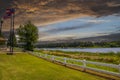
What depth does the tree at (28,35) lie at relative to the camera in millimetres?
108750

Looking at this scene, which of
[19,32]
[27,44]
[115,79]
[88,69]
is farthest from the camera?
[19,32]

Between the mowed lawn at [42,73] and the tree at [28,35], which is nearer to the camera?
the mowed lawn at [42,73]

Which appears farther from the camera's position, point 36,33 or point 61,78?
point 36,33

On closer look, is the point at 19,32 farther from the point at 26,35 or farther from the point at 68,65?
the point at 68,65

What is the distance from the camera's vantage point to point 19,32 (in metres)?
117

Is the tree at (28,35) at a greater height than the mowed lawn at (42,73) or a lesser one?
greater

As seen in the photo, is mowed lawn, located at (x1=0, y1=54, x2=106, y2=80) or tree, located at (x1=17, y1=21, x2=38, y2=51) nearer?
mowed lawn, located at (x1=0, y1=54, x2=106, y2=80)

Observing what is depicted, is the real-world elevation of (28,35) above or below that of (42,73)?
above

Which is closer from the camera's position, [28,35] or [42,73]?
[42,73]

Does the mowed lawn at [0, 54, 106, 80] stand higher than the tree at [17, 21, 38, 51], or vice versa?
the tree at [17, 21, 38, 51]

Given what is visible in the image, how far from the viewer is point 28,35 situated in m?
111

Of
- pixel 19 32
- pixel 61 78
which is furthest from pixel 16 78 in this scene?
pixel 19 32

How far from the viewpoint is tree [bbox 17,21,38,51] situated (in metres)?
109

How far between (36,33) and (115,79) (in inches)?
3763
